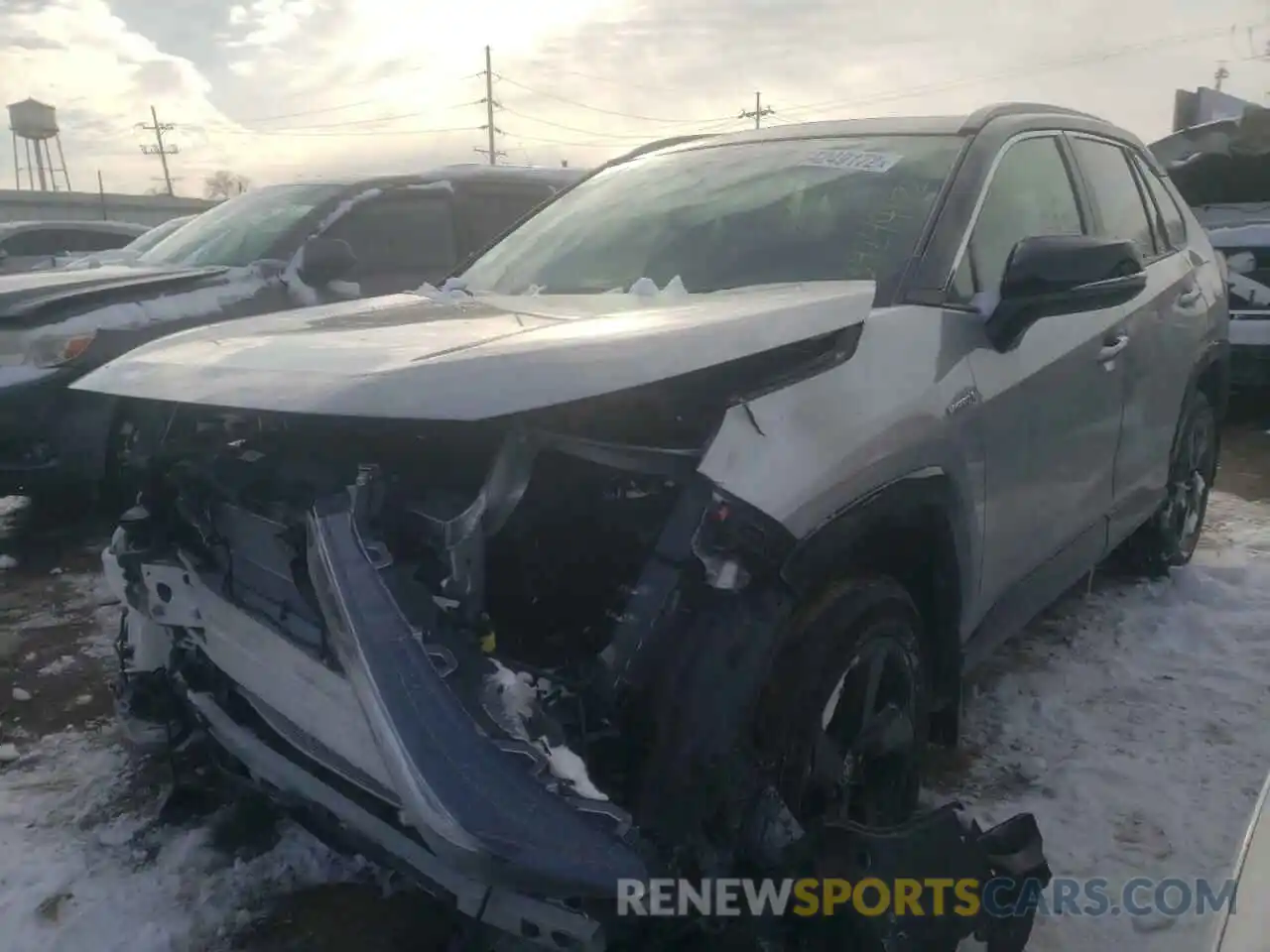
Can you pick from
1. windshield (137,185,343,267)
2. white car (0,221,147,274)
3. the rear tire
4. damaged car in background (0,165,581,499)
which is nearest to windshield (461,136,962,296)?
damaged car in background (0,165,581,499)

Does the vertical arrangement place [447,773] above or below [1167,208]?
below

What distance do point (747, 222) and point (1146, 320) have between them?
1506mm

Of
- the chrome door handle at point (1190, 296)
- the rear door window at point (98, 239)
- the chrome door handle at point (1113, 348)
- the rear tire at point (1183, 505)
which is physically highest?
Answer: the rear door window at point (98, 239)

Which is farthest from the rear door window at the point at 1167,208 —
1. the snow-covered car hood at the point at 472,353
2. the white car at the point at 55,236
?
the white car at the point at 55,236

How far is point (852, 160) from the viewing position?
3.05 m

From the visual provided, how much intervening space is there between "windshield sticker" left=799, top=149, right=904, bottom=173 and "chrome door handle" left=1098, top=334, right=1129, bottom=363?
84 centimetres

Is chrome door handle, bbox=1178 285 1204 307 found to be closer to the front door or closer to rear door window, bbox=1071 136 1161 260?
rear door window, bbox=1071 136 1161 260

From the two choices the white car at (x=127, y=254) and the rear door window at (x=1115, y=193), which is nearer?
the rear door window at (x=1115, y=193)

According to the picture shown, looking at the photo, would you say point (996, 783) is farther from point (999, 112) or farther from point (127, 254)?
point (127, 254)

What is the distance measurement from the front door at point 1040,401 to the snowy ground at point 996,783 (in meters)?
0.54

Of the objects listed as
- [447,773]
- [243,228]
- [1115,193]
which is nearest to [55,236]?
[243,228]

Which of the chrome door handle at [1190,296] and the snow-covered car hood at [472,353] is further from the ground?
the snow-covered car hood at [472,353]

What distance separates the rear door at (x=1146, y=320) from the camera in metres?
3.48

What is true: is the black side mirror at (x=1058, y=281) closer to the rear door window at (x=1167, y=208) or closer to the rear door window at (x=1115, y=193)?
the rear door window at (x=1115, y=193)
